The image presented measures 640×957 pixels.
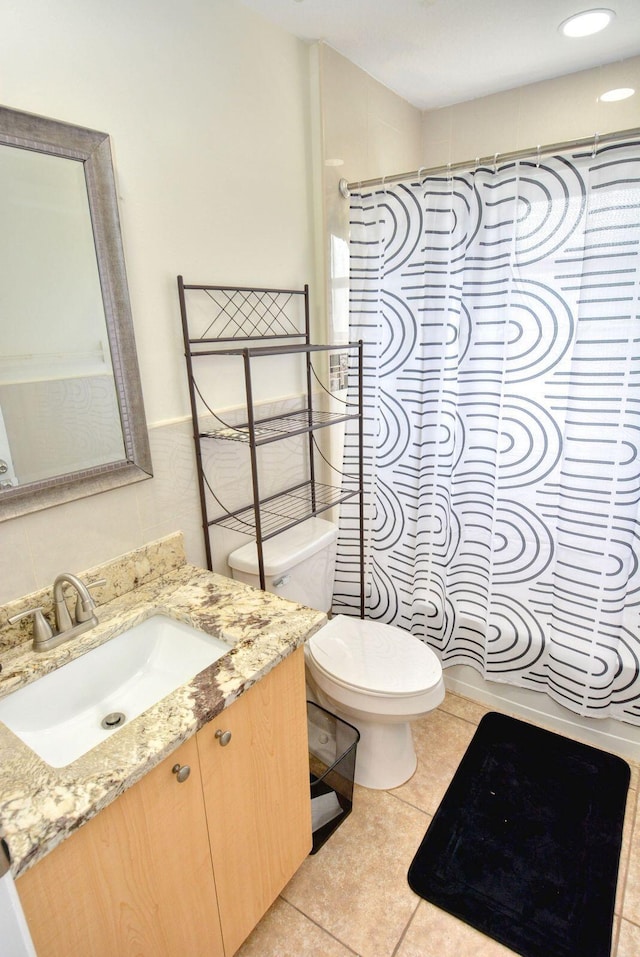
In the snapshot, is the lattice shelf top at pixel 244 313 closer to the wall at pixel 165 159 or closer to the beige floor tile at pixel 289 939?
the wall at pixel 165 159

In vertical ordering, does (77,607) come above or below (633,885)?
above

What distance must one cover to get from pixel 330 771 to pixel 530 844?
63 cm

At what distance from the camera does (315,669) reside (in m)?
1.64

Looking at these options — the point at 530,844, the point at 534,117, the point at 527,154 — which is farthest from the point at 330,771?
the point at 534,117

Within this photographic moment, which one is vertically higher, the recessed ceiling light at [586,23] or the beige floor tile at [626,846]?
the recessed ceiling light at [586,23]

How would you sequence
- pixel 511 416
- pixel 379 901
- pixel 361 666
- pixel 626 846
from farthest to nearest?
pixel 511 416
pixel 361 666
pixel 626 846
pixel 379 901

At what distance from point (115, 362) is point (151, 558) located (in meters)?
0.54

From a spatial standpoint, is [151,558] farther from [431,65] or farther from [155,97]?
[431,65]

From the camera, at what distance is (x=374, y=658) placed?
1.65m

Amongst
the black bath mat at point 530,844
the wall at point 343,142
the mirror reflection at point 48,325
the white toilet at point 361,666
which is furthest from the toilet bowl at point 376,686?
the wall at point 343,142

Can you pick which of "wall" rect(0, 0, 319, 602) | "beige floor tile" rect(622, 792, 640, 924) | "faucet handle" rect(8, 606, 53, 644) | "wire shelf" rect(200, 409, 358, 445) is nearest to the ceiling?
"wall" rect(0, 0, 319, 602)

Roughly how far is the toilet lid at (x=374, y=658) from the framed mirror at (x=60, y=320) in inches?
34.3

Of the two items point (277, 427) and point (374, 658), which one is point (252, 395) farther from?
point (374, 658)

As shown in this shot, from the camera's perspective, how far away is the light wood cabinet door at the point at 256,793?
103 cm
